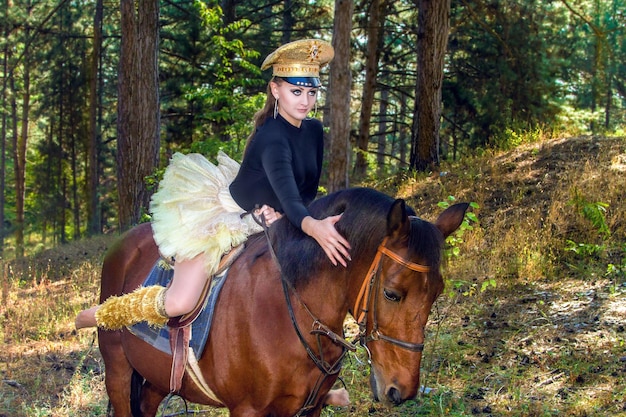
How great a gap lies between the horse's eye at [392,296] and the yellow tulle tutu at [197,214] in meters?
1.04

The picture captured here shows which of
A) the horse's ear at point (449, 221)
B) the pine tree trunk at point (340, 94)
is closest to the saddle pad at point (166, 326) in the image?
the horse's ear at point (449, 221)

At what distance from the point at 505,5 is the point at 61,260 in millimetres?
13094

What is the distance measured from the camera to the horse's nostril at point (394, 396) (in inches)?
96.3

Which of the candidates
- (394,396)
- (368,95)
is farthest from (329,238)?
(368,95)

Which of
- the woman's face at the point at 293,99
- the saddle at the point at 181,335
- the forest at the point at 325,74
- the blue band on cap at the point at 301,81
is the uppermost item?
the forest at the point at 325,74

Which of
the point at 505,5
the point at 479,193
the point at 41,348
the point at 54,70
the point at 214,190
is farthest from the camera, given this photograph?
the point at 54,70

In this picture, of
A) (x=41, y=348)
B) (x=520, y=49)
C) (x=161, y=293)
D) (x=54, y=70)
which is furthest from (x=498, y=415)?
(x=54, y=70)

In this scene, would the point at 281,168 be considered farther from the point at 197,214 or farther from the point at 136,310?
the point at 136,310

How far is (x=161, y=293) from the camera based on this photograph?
315cm

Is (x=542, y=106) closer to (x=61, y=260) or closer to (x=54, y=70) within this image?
(x=61, y=260)

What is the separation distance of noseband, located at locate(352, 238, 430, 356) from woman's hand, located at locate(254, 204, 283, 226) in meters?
0.76

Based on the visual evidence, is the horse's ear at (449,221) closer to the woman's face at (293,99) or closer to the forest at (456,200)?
the forest at (456,200)

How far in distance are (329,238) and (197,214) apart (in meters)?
1.04

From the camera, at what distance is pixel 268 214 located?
311 cm
